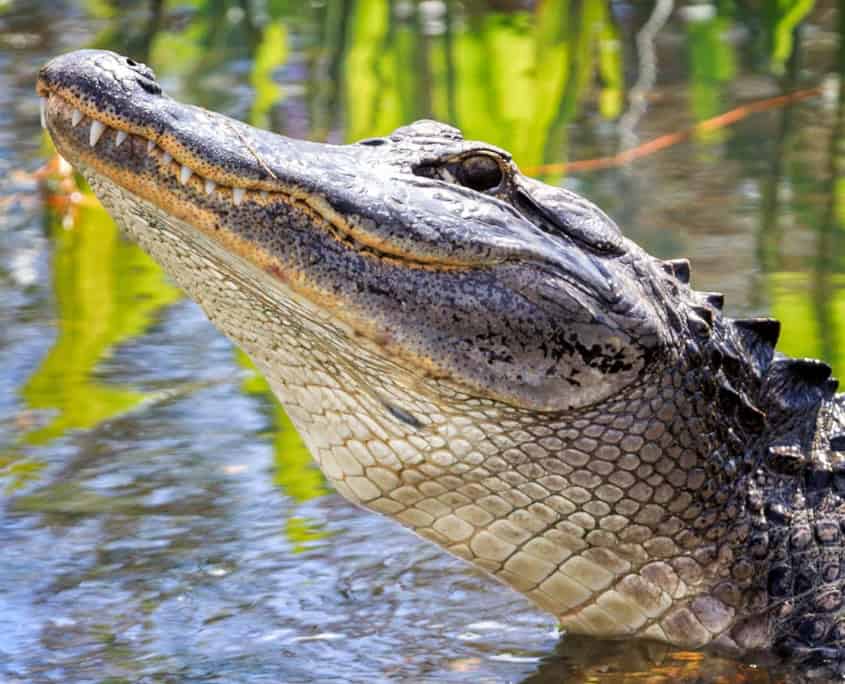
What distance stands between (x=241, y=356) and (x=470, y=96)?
2791mm

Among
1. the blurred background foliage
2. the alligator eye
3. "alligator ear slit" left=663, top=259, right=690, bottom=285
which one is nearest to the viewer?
the alligator eye

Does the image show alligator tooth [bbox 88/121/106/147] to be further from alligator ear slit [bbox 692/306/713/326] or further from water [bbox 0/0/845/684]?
alligator ear slit [bbox 692/306/713/326]

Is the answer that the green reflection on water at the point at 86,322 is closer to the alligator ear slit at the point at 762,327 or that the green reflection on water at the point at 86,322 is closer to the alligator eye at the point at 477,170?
the alligator eye at the point at 477,170

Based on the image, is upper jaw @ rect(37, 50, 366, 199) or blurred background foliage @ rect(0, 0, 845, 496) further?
blurred background foliage @ rect(0, 0, 845, 496)

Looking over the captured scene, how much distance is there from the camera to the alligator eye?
10.2 feet

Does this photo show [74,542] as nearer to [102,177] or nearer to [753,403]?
[102,177]

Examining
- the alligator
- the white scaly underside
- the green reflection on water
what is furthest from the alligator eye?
the green reflection on water

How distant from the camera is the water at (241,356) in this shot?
3297mm

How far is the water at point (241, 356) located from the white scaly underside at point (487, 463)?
172mm

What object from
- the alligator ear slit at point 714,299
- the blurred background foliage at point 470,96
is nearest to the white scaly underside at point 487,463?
the alligator ear slit at point 714,299

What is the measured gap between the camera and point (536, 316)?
2984mm

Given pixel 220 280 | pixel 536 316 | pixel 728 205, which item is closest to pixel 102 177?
pixel 220 280

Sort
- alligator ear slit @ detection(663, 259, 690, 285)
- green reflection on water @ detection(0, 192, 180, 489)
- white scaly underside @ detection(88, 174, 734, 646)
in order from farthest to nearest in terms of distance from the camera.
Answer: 1. green reflection on water @ detection(0, 192, 180, 489)
2. alligator ear slit @ detection(663, 259, 690, 285)
3. white scaly underside @ detection(88, 174, 734, 646)

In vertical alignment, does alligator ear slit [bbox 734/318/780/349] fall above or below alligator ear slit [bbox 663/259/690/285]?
below
